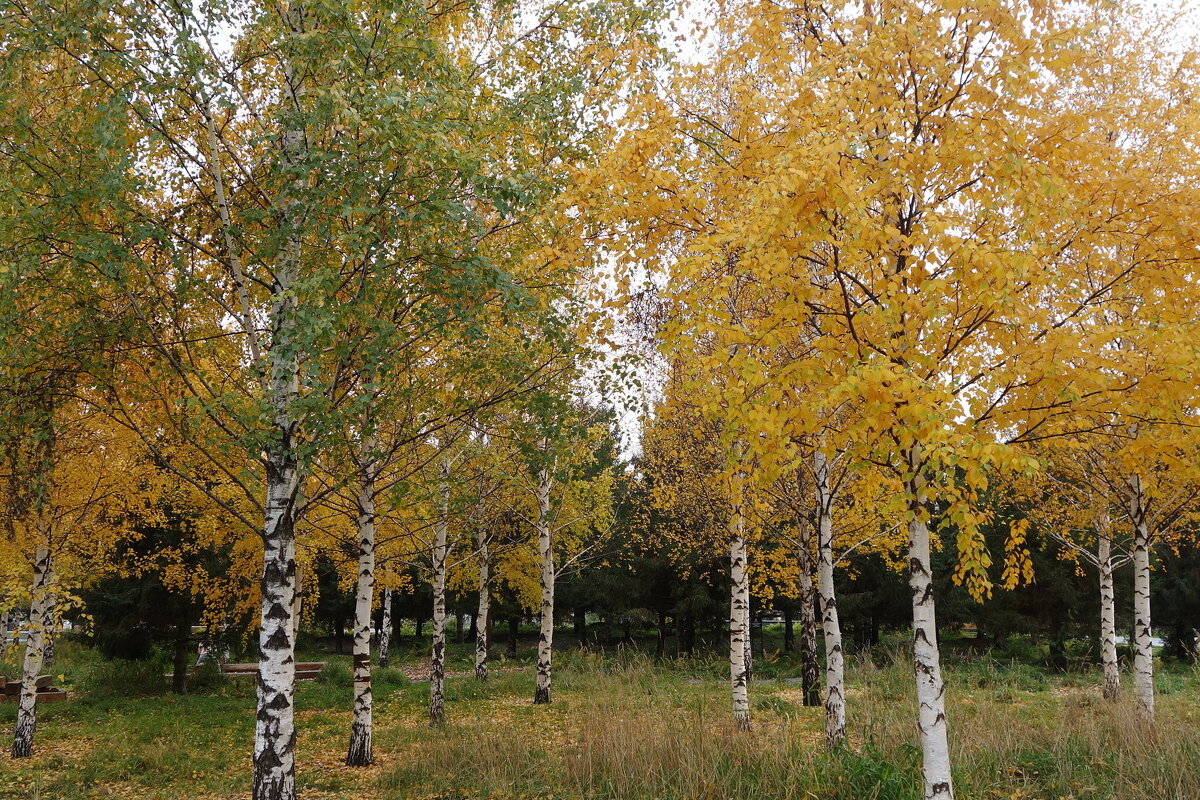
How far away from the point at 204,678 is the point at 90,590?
3.81 m

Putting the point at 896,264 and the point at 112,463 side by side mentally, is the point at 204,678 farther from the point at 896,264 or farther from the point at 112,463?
the point at 896,264

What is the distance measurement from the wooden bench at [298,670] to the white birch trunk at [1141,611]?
21.0 metres

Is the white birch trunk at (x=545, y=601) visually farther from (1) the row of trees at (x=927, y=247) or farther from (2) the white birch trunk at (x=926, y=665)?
(2) the white birch trunk at (x=926, y=665)

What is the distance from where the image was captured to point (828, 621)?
29.1ft

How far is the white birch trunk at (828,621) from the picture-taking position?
820cm

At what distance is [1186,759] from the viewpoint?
20.6 feet

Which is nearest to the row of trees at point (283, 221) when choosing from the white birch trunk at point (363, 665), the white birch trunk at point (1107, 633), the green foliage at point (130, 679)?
the white birch trunk at point (363, 665)

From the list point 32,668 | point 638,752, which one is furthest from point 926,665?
point 32,668

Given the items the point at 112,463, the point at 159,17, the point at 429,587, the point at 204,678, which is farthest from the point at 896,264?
the point at 429,587

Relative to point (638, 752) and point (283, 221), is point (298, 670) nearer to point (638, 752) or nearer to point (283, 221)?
point (638, 752)

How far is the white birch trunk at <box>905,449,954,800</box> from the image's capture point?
4.33m

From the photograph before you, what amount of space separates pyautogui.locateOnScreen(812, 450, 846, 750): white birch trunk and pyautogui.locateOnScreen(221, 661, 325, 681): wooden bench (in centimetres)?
1818

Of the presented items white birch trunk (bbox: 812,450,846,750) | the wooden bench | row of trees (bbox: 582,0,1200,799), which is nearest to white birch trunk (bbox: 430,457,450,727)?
white birch trunk (bbox: 812,450,846,750)

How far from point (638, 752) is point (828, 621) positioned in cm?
339
